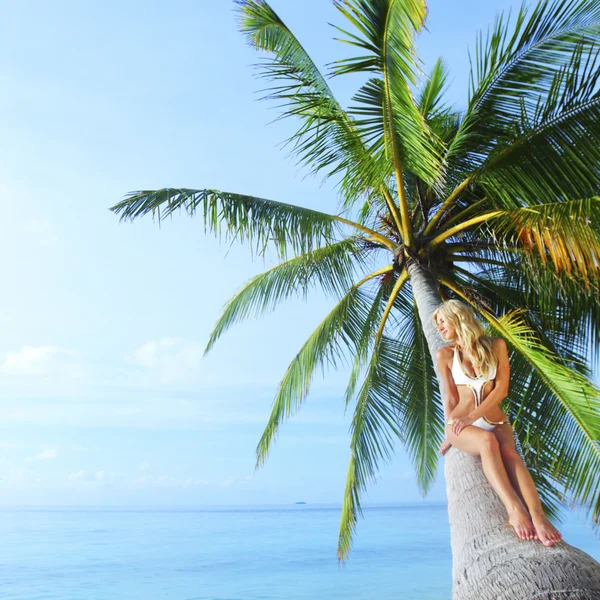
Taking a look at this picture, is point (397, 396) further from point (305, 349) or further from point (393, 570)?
point (393, 570)

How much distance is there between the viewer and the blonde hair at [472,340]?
4.04m

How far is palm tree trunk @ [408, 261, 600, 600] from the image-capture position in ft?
9.67

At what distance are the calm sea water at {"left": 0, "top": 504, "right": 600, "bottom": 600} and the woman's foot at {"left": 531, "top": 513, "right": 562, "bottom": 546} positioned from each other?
15103mm

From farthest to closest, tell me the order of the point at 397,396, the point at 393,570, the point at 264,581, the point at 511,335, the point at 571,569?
the point at 393,570, the point at 264,581, the point at 397,396, the point at 511,335, the point at 571,569

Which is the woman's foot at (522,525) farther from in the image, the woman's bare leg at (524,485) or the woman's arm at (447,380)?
the woman's arm at (447,380)

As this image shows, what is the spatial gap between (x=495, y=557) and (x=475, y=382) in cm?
114

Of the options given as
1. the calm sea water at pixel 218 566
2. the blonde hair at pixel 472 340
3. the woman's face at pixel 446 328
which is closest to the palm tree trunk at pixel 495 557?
the blonde hair at pixel 472 340

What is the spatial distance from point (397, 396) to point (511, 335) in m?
3.03

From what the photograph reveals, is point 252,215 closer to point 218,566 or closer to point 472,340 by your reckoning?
point 472,340

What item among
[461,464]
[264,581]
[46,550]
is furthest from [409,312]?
[46,550]

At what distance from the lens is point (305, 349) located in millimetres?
9344

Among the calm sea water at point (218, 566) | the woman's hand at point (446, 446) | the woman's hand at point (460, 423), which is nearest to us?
the woman's hand at point (460, 423)

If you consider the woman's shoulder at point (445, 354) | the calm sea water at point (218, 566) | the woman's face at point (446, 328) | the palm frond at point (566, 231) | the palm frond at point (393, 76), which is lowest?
the calm sea water at point (218, 566)

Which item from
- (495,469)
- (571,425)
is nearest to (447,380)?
(495,469)
